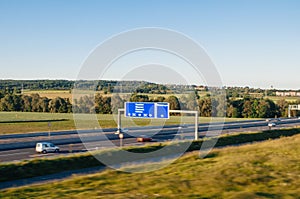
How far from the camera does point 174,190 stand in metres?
15.5

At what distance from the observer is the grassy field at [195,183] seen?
14.9m

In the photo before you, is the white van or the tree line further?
the tree line

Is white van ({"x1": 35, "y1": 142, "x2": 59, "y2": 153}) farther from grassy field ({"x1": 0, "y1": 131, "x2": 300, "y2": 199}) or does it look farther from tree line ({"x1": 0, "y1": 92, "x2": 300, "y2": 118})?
tree line ({"x1": 0, "y1": 92, "x2": 300, "y2": 118})

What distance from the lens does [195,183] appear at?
55.6 feet

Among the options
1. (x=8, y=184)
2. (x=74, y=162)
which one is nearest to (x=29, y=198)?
(x=8, y=184)

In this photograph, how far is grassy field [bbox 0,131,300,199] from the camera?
14867 mm

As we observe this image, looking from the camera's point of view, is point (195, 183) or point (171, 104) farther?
point (171, 104)

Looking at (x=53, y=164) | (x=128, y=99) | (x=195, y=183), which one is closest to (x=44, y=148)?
(x=53, y=164)

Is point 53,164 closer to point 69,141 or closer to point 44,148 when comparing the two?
point 44,148

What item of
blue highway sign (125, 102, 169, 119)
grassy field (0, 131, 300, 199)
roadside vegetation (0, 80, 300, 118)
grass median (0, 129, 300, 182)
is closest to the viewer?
grassy field (0, 131, 300, 199)

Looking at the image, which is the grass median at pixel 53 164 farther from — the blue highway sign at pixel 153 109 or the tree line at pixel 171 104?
the tree line at pixel 171 104

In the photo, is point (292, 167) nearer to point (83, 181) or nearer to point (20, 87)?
point (83, 181)

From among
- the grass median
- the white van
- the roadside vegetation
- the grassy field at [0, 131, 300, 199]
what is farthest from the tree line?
the grassy field at [0, 131, 300, 199]

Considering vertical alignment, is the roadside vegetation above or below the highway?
above
